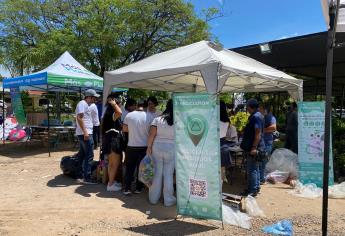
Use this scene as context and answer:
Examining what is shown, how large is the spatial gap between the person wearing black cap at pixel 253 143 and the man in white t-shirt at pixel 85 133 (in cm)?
286

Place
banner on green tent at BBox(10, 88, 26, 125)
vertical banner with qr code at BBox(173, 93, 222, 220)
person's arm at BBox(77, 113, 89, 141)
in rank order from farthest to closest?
banner on green tent at BBox(10, 88, 26, 125)
person's arm at BBox(77, 113, 89, 141)
vertical banner with qr code at BBox(173, 93, 222, 220)

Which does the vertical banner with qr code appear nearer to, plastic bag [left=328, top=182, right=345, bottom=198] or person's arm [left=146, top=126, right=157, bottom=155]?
person's arm [left=146, top=126, right=157, bottom=155]

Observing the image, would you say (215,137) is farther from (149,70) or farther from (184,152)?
(149,70)

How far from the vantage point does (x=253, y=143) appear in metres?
6.49

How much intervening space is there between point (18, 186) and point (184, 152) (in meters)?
3.92

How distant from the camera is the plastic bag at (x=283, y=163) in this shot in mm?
8109

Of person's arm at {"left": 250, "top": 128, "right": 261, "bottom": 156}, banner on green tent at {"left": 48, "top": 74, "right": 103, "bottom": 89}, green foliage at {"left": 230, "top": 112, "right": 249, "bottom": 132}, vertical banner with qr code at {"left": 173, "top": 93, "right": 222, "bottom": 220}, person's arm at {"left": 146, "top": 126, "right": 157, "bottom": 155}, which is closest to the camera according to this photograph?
vertical banner with qr code at {"left": 173, "top": 93, "right": 222, "bottom": 220}

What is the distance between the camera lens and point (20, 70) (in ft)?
74.9

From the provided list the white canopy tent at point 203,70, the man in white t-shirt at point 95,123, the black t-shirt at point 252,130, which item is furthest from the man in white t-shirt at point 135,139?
the man in white t-shirt at point 95,123

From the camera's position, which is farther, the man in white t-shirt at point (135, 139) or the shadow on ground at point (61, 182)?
the shadow on ground at point (61, 182)

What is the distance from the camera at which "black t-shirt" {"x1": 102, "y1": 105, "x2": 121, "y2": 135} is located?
7086 mm

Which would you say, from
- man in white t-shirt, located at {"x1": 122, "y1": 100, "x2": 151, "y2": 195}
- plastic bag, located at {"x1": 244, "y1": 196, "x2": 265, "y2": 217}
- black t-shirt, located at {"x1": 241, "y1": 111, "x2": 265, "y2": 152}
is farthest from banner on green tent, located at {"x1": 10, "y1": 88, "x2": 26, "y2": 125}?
plastic bag, located at {"x1": 244, "y1": 196, "x2": 265, "y2": 217}

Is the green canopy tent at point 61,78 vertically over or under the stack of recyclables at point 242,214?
over

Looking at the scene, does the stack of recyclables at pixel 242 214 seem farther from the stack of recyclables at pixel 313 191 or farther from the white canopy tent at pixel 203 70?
the white canopy tent at pixel 203 70
